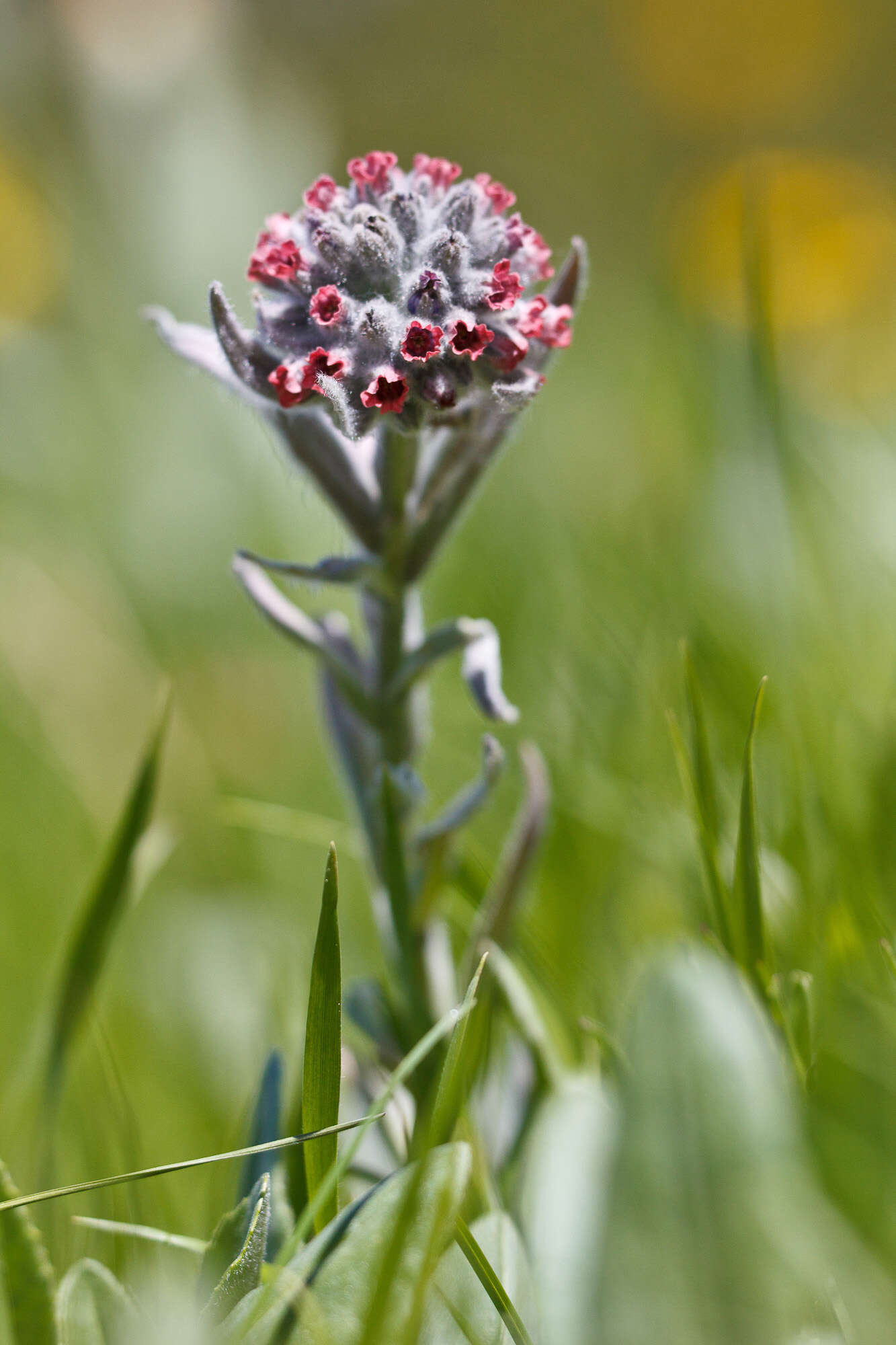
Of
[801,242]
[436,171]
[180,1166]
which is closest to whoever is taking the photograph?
[180,1166]

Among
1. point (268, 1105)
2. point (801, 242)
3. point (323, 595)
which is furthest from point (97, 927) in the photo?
point (801, 242)

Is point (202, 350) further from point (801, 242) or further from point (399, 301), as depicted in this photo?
point (801, 242)

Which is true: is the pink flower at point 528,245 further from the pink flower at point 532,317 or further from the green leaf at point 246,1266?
the green leaf at point 246,1266

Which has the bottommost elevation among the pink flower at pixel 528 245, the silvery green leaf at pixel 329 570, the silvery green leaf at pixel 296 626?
the silvery green leaf at pixel 296 626

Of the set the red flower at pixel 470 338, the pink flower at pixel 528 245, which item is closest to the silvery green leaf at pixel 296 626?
the red flower at pixel 470 338

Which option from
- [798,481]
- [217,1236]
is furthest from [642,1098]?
[798,481]

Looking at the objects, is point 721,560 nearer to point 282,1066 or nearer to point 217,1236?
point 282,1066

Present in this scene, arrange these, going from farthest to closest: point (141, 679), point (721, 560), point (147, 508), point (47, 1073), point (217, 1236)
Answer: point (147, 508), point (141, 679), point (721, 560), point (47, 1073), point (217, 1236)
